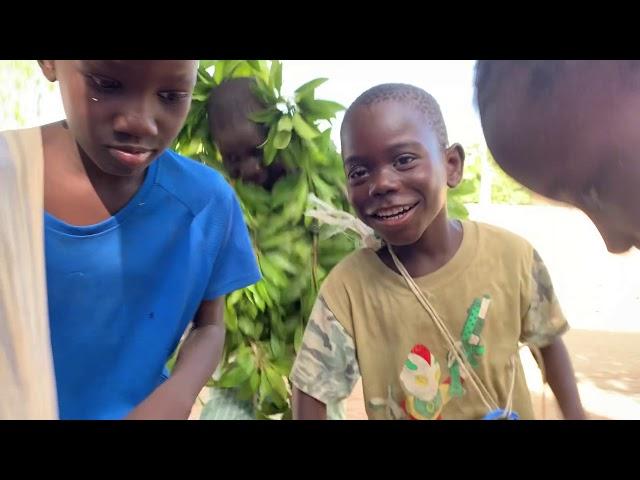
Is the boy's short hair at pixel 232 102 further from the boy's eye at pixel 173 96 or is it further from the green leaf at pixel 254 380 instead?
the green leaf at pixel 254 380

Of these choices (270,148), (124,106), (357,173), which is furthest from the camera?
(270,148)

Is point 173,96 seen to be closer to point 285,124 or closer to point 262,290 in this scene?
point 285,124

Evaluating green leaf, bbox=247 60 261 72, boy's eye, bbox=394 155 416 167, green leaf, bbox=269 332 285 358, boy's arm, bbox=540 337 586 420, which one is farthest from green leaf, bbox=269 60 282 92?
boy's arm, bbox=540 337 586 420

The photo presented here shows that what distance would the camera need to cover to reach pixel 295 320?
1381 millimetres

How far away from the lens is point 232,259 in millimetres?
1315

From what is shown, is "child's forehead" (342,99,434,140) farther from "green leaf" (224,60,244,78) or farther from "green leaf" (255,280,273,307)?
"green leaf" (255,280,273,307)

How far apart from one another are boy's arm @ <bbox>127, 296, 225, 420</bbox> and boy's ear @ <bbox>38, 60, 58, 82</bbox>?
1.77ft

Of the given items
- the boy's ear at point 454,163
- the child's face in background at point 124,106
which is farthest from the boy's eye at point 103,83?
the boy's ear at point 454,163

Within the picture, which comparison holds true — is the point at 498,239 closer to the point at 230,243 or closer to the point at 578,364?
the point at 578,364

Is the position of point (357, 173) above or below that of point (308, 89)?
below

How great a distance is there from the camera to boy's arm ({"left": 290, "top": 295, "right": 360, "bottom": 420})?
1.25m

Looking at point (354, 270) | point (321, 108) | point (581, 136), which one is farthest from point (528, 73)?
point (354, 270)

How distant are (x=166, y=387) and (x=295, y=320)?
31 cm

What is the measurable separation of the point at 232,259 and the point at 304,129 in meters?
0.31
